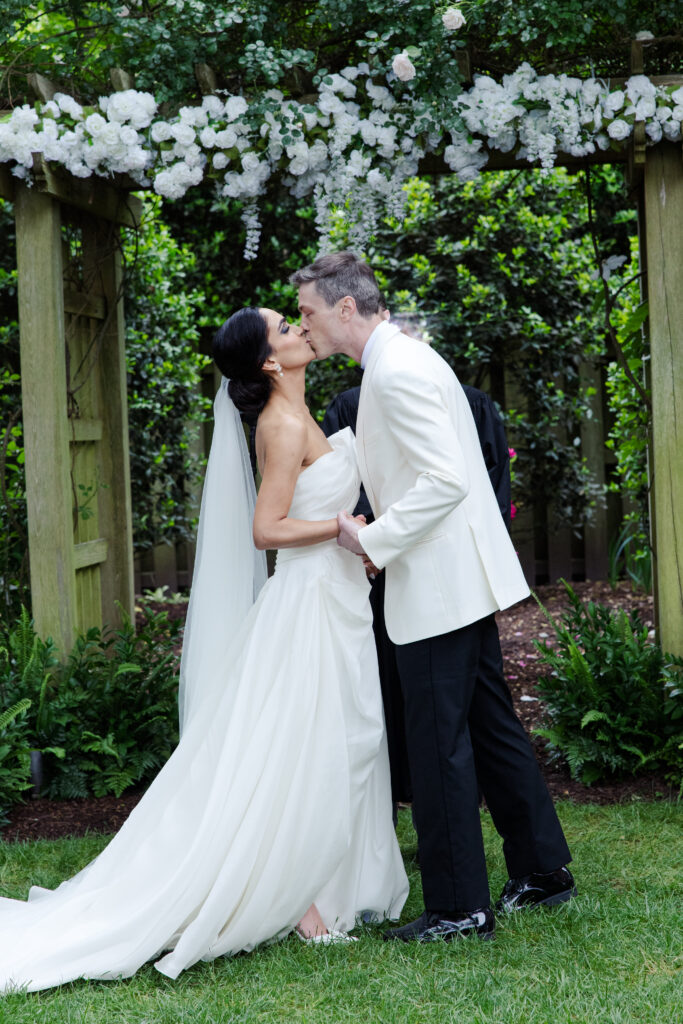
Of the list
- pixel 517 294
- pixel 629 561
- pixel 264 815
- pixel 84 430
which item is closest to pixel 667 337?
pixel 264 815

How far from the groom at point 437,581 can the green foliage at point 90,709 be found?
1831 millimetres

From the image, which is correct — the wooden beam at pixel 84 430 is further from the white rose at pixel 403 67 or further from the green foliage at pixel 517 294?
the green foliage at pixel 517 294

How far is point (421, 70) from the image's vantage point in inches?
152

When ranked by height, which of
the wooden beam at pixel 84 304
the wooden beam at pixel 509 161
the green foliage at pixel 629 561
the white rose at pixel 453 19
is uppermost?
the white rose at pixel 453 19

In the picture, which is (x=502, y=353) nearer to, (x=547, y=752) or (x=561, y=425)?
(x=561, y=425)

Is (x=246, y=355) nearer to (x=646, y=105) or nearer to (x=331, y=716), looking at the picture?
(x=331, y=716)

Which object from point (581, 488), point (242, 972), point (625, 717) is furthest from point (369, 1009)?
point (581, 488)

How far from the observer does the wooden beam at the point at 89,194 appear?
13.8 ft

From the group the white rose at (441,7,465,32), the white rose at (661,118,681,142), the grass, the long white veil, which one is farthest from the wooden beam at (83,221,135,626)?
the white rose at (661,118,681,142)

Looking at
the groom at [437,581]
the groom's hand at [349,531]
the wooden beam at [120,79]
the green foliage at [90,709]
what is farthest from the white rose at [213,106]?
the green foliage at [90,709]

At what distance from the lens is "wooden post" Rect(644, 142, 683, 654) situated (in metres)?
4.16

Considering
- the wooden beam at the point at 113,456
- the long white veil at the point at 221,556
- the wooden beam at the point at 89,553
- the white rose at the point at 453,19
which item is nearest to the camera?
the long white veil at the point at 221,556

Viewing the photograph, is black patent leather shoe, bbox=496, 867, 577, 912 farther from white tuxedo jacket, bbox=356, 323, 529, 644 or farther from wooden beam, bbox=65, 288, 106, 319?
wooden beam, bbox=65, 288, 106, 319

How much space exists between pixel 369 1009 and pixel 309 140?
3.05 metres
